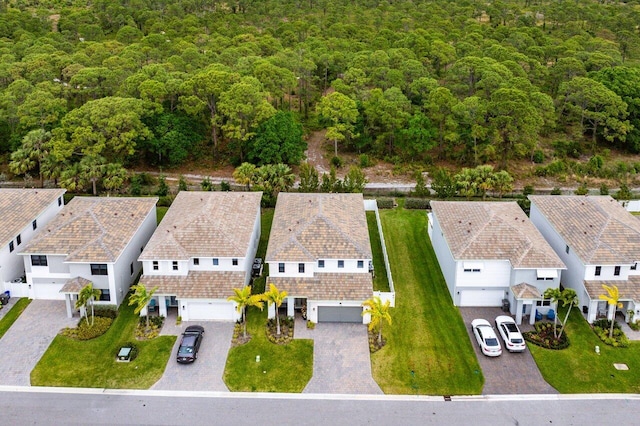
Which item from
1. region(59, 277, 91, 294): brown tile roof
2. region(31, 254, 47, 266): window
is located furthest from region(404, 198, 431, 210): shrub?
region(31, 254, 47, 266): window

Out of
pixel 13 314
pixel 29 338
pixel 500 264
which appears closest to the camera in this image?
pixel 29 338

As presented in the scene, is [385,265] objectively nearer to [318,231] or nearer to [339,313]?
[318,231]

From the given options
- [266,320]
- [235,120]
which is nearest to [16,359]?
[266,320]

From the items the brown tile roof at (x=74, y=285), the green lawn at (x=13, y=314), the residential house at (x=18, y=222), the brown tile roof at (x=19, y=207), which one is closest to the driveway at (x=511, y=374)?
the brown tile roof at (x=74, y=285)

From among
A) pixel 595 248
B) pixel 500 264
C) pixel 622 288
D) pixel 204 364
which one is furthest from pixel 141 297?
pixel 622 288

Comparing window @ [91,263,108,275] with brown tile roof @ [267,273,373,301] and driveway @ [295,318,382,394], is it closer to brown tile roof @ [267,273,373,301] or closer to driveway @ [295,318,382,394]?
brown tile roof @ [267,273,373,301]

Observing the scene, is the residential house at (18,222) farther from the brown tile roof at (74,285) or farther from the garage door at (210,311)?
the garage door at (210,311)
